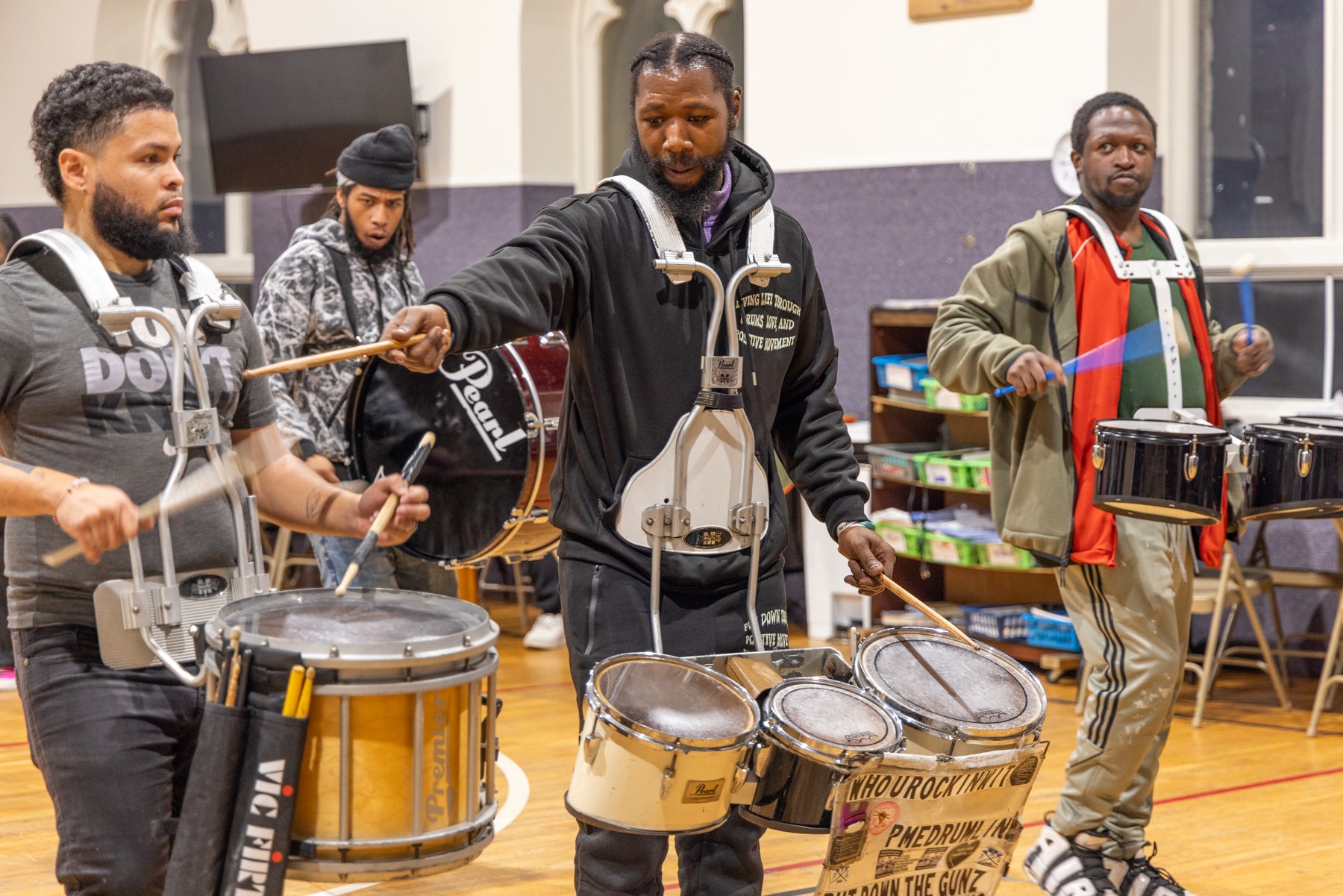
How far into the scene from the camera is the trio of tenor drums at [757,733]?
2.22 meters

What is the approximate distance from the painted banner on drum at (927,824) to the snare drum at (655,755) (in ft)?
0.62

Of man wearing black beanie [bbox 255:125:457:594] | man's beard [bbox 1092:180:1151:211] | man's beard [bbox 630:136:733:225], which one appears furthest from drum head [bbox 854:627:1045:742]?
man wearing black beanie [bbox 255:125:457:594]

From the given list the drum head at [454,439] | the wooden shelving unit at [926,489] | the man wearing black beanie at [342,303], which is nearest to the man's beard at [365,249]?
the man wearing black beanie at [342,303]

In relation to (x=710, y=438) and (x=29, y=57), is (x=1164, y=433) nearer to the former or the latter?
(x=710, y=438)

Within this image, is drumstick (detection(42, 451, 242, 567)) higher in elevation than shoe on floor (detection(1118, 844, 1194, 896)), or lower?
higher

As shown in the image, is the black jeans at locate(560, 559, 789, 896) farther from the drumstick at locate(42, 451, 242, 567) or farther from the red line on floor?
the red line on floor

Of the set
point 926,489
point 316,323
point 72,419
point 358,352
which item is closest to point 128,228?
point 72,419

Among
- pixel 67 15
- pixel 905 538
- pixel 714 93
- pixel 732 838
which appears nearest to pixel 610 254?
pixel 714 93

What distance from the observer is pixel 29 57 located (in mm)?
9305

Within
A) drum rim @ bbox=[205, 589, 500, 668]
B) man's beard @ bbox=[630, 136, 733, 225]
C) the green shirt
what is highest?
man's beard @ bbox=[630, 136, 733, 225]

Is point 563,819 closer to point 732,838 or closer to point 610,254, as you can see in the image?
point 732,838

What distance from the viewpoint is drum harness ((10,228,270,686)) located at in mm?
2375

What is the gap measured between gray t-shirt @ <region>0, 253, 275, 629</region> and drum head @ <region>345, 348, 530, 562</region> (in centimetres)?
157

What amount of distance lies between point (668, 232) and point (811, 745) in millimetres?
862
